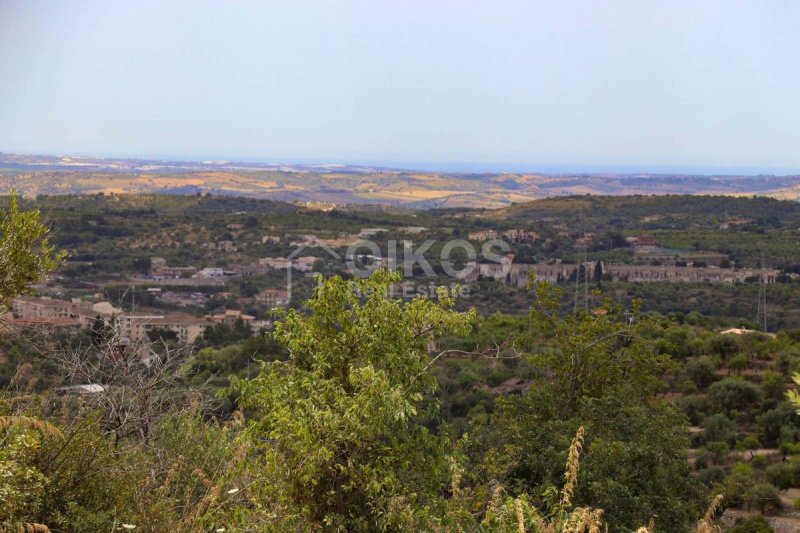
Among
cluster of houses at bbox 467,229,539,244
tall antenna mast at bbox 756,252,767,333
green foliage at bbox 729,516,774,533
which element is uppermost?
green foliage at bbox 729,516,774,533

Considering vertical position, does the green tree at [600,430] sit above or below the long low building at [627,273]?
above

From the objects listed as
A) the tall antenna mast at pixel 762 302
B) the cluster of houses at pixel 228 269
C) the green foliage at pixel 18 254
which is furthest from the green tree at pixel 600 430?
the cluster of houses at pixel 228 269

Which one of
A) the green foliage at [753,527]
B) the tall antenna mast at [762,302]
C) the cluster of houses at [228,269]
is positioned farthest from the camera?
the cluster of houses at [228,269]

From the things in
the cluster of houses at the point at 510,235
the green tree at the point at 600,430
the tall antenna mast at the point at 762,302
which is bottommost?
the tall antenna mast at the point at 762,302

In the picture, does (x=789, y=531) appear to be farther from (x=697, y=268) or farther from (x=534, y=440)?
(x=697, y=268)

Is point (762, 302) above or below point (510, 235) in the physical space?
below

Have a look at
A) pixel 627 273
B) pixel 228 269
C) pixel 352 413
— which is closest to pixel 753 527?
pixel 352 413

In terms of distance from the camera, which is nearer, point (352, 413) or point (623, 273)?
Result: point (352, 413)

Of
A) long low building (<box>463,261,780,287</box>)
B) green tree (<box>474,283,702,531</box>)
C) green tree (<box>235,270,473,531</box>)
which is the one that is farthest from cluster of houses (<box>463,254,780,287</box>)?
green tree (<box>235,270,473,531</box>)

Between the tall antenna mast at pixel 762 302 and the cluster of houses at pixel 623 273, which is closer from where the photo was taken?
the tall antenna mast at pixel 762 302

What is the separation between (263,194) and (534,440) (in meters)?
77.3

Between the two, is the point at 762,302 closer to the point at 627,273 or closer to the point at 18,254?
the point at 627,273

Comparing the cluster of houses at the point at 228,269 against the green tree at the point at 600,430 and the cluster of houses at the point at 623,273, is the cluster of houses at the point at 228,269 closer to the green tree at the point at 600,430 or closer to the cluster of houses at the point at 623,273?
the cluster of houses at the point at 623,273

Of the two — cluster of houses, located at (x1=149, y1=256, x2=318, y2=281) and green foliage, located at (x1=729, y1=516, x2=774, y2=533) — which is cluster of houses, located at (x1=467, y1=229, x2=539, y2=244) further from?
green foliage, located at (x1=729, y1=516, x2=774, y2=533)
